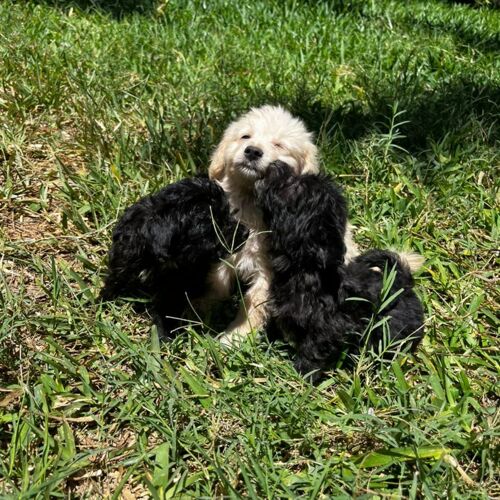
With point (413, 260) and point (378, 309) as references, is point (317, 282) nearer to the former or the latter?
point (378, 309)

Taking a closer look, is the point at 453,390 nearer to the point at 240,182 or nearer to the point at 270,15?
the point at 240,182

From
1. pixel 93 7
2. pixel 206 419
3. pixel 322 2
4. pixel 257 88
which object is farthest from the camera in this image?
pixel 322 2

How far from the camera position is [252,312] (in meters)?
3.19

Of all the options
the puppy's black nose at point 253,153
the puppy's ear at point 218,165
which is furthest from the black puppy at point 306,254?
the puppy's ear at point 218,165

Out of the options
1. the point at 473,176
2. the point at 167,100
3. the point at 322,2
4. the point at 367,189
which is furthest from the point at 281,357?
the point at 322,2

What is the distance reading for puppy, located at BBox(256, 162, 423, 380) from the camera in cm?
280

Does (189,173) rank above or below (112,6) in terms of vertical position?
above

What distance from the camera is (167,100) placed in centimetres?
487

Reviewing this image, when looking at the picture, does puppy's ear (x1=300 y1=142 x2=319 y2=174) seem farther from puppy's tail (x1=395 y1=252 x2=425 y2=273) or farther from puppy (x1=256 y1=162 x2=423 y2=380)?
puppy's tail (x1=395 y1=252 x2=425 y2=273)

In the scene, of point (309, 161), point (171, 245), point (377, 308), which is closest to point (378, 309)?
point (377, 308)

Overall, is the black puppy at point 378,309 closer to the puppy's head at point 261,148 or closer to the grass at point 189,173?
the grass at point 189,173

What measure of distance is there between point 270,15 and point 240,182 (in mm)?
4679

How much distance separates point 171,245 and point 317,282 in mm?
685

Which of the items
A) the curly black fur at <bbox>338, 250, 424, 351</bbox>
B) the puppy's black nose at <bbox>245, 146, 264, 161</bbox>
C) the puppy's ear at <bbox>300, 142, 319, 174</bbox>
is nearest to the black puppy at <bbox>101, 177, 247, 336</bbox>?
the puppy's black nose at <bbox>245, 146, 264, 161</bbox>
